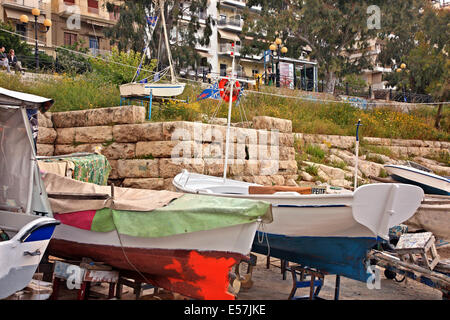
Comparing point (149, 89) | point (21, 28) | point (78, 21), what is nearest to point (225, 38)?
point (78, 21)

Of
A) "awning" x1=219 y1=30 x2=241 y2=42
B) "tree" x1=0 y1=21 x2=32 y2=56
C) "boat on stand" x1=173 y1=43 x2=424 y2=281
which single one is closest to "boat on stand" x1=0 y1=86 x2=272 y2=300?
"boat on stand" x1=173 y1=43 x2=424 y2=281

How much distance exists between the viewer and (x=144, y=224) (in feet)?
16.4

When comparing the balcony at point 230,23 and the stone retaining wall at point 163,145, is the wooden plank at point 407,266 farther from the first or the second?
the balcony at point 230,23

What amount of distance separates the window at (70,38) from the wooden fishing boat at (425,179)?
28.8 metres

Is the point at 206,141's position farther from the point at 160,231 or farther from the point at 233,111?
the point at 160,231

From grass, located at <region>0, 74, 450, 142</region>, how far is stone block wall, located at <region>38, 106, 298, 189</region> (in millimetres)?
992

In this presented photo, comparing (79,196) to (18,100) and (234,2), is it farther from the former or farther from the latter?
(234,2)

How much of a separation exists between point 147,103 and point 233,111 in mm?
3245

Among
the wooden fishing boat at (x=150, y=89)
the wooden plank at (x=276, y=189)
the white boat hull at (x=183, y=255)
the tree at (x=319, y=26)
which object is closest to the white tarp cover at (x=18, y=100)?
the white boat hull at (x=183, y=255)

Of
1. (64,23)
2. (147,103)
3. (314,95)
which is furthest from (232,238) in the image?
(64,23)

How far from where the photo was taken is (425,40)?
28562 millimetres

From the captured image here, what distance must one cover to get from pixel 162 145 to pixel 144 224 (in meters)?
6.02

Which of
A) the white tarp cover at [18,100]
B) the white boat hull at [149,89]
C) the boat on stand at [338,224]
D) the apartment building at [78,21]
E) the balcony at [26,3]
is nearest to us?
the white tarp cover at [18,100]

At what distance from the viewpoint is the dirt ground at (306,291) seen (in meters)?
6.03
